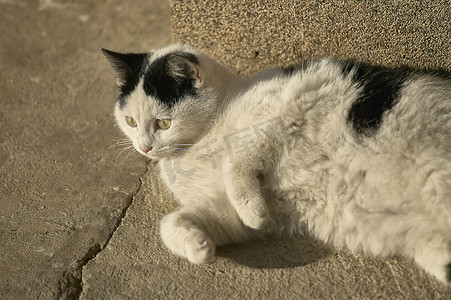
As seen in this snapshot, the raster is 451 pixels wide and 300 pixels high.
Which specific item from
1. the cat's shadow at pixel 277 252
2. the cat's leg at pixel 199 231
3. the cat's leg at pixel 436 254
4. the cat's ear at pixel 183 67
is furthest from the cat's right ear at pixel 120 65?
the cat's leg at pixel 436 254

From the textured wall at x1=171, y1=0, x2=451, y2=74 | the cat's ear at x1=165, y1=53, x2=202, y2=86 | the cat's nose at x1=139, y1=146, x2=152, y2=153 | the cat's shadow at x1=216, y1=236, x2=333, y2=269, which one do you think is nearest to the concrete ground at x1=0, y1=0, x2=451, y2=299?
the cat's shadow at x1=216, y1=236, x2=333, y2=269

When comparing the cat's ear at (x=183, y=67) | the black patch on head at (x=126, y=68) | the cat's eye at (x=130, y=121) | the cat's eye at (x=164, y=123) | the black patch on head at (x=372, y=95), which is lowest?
the cat's eye at (x=130, y=121)

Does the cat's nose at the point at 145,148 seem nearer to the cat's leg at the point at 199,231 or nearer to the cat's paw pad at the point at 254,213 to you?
the cat's leg at the point at 199,231

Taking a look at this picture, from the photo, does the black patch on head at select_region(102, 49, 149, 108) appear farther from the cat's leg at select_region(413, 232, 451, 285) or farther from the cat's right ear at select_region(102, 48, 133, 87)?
the cat's leg at select_region(413, 232, 451, 285)

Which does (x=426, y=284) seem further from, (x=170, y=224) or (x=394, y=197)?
(x=170, y=224)

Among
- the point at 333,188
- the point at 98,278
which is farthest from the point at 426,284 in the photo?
the point at 98,278

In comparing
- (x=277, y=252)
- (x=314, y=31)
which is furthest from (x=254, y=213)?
(x=314, y=31)
